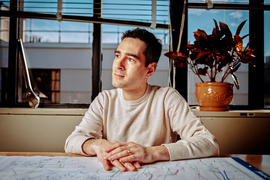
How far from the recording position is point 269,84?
184cm

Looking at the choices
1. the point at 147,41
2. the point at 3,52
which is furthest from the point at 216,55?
the point at 3,52

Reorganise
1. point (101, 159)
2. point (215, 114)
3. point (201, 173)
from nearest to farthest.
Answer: point (201, 173) < point (101, 159) < point (215, 114)

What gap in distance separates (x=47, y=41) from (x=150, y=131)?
4.78 feet

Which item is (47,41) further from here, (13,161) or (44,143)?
(13,161)

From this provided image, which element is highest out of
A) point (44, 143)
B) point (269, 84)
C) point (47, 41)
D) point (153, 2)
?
point (153, 2)

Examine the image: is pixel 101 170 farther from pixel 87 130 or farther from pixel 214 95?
pixel 214 95

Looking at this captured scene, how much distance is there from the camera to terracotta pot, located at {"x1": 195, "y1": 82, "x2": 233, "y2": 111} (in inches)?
56.6

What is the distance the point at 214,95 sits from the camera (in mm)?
1440

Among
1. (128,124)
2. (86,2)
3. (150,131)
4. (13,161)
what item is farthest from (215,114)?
(86,2)

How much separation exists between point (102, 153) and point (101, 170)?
0.10 meters

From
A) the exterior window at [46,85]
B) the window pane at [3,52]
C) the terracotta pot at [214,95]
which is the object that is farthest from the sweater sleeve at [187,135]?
the window pane at [3,52]

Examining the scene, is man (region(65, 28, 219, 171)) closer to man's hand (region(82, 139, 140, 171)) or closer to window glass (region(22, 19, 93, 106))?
man's hand (region(82, 139, 140, 171))

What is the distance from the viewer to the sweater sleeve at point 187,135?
0.76 meters

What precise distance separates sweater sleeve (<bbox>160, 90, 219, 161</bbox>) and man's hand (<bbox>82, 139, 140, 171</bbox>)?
19 cm
